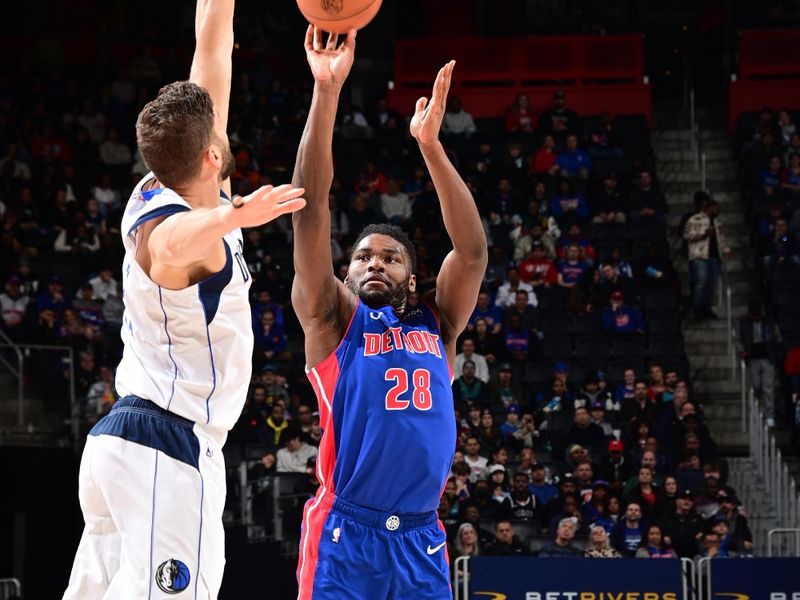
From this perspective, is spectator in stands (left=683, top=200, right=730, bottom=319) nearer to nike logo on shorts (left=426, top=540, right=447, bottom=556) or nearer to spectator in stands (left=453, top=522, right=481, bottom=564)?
spectator in stands (left=453, top=522, right=481, bottom=564)

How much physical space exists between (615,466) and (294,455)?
127 inches

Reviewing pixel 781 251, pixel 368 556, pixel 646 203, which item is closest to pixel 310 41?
pixel 368 556

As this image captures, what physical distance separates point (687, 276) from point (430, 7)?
7.54 metres

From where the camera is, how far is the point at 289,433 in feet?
44.4

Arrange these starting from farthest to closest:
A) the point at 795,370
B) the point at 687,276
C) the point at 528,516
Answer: the point at 687,276 < the point at 795,370 < the point at 528,516

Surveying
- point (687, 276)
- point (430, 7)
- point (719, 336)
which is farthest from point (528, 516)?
point (430, 7)

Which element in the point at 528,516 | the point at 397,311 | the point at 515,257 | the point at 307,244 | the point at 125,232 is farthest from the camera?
the point at 515,257

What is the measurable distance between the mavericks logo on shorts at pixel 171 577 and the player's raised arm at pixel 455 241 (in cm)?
207

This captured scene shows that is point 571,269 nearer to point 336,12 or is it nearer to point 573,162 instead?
point 573,162

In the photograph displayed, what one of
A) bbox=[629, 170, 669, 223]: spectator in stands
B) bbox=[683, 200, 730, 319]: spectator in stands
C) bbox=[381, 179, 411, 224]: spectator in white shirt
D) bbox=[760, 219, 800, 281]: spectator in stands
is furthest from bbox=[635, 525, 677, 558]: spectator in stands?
bbox=[381, 179, 411, 224]: spectator in white shirt

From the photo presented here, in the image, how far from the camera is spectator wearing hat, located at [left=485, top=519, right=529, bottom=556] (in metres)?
12.2

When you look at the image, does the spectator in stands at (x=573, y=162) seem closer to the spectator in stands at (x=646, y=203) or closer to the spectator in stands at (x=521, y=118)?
the spectator in stands at (x=646, y=203)

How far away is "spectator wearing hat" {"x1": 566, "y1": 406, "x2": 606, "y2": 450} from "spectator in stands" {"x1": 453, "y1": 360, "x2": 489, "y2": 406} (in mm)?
1071

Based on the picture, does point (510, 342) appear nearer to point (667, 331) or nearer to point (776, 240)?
point (667, 331)
